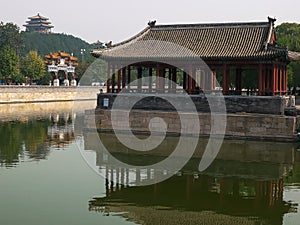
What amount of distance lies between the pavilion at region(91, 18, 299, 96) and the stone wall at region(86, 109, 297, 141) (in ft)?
6.99

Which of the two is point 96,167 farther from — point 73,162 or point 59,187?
point 59,187

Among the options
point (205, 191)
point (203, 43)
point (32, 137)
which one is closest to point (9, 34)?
point (32, 137)

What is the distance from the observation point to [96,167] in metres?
21.0

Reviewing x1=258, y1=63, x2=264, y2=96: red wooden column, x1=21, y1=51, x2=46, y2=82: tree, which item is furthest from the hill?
x1=258, y1=63, x2=264, y2=96: red wooden column

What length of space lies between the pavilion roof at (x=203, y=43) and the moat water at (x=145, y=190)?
6369 mm

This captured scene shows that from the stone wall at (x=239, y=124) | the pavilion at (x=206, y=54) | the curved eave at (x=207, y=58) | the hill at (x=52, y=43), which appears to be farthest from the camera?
the hill at (x=52, y=43)

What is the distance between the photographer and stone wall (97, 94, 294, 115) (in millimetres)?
28328

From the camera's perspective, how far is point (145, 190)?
16828 mm

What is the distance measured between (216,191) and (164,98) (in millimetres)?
14654

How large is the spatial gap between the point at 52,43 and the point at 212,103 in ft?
425

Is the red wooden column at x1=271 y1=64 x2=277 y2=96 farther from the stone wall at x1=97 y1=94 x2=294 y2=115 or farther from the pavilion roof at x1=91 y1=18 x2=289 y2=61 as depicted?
the pavilion roof at x1=91 y1=18 x2=289 y2=61

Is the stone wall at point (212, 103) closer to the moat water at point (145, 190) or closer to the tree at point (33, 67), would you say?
the moat water at point (145, 190)

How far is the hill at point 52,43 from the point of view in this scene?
138750 mm

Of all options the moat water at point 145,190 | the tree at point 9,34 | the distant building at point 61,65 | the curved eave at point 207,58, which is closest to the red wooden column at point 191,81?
the curved eave at point 207,58
